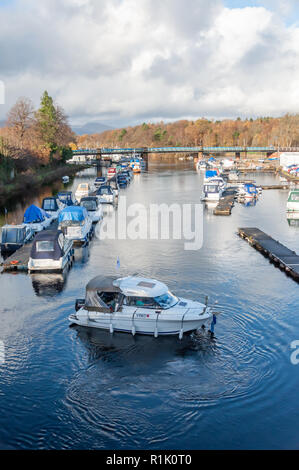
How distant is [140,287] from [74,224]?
70.0 ft

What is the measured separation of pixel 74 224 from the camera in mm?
43750

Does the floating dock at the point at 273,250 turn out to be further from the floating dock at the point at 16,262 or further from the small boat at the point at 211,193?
the small boat at the point at 211,193

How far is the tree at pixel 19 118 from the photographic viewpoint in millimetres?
108500

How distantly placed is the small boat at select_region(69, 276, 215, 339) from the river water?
2.08 ft

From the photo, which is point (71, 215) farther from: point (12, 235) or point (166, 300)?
point (166, 300)

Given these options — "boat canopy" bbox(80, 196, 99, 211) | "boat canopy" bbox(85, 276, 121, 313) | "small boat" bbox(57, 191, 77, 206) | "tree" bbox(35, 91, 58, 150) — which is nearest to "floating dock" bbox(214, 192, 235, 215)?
"boat canopy" bbox(80, 196, 99, 211)

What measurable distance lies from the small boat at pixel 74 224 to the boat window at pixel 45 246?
821 centimetres

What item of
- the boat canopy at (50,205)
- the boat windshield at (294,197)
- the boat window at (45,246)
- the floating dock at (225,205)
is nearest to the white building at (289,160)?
the floating dock at (225,205)

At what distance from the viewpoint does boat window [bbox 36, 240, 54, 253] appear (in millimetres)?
34000

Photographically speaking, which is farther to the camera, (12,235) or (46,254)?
(12,235)

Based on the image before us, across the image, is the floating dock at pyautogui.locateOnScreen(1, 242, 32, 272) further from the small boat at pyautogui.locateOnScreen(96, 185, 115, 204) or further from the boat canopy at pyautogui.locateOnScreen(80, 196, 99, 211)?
the small boat at pyautogui.locateOnScreen(96, 185, 115, 204)

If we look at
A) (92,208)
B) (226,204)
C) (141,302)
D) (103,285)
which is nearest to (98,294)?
(103,285)

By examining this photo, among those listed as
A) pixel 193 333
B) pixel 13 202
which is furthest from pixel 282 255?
pixel 13 202

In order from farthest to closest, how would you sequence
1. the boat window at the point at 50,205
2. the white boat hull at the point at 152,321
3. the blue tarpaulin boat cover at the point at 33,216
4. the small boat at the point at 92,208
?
the boat window at the point at 50,205
the small boat at the point at 92,208
the blue tarpaulin boat cover at the point at 33,216
the white boat hull at the point at 152,321
